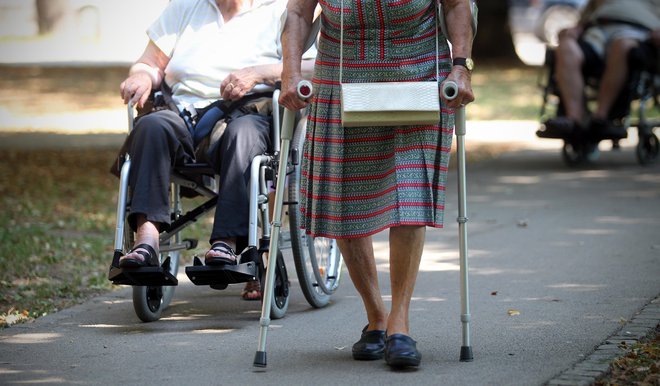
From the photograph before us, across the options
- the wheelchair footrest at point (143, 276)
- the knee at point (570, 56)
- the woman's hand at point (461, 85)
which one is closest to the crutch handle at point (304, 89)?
the woman's hand at point (461, 85)

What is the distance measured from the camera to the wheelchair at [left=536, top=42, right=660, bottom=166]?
37.2 ft

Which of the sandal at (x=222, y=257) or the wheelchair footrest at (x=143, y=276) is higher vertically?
the sandal at (x=222, y=257)

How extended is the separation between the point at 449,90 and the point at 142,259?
5.29 ft

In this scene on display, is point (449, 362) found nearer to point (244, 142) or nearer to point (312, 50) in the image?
point (244, 142)

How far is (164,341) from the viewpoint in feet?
18.2

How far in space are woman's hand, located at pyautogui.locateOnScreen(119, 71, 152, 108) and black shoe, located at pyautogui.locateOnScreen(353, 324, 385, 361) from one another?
1.80 meters

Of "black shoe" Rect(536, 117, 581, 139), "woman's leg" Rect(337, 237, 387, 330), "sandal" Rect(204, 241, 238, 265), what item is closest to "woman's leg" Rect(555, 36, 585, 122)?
"black shoe" Rect(536, 117, 581, 139)

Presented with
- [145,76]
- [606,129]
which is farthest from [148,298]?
[606,129]

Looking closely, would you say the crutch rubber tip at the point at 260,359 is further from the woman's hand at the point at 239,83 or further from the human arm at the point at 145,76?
the human arm at the point at 145,76

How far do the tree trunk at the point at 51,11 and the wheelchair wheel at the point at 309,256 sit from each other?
20.1 metres

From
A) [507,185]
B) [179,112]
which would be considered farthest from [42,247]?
[507,185]

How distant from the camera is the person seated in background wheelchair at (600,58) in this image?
37.0ft

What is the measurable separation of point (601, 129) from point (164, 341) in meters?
6.74

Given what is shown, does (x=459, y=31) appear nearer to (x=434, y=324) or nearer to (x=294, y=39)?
(x=294, y=39)
